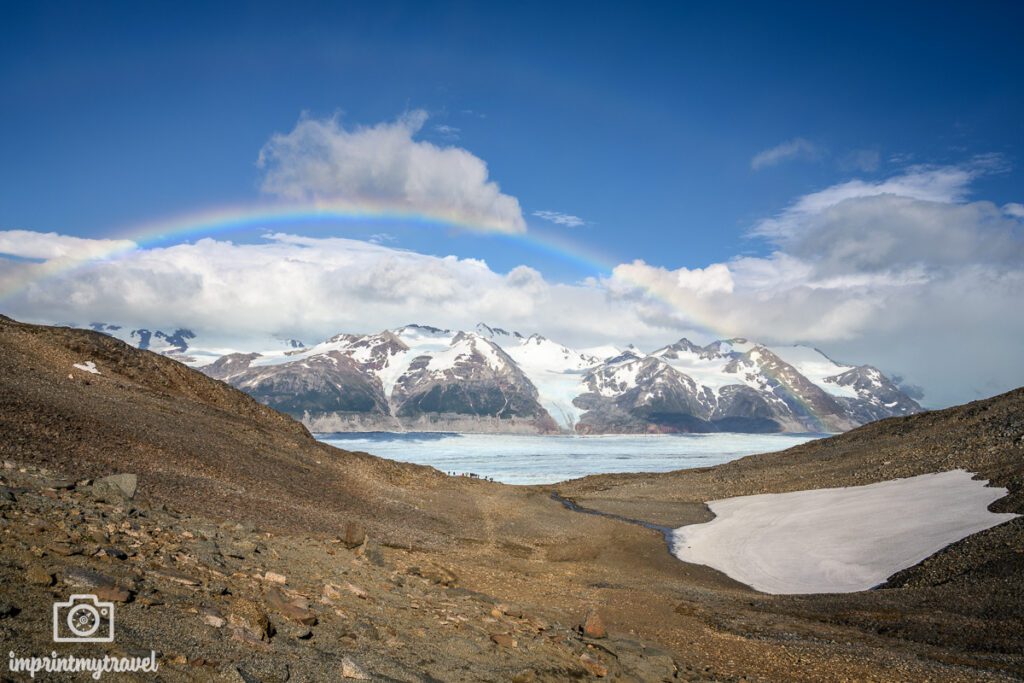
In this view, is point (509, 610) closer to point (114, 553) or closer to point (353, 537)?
point (353, 537)

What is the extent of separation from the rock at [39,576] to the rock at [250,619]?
303cm

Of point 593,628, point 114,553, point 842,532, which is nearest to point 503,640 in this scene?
point 593,628

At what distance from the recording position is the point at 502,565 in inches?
1188

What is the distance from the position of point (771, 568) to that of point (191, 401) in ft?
138

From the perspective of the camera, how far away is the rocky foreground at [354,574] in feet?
38.5

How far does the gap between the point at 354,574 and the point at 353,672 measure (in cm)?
755

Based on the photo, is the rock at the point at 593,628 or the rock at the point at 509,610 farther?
the rock at the point at 509,610

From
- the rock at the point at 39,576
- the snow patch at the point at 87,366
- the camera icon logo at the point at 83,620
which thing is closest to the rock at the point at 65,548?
the rock at the point at 39,576

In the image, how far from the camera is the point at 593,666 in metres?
14.9

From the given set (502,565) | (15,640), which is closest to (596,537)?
(502,565)

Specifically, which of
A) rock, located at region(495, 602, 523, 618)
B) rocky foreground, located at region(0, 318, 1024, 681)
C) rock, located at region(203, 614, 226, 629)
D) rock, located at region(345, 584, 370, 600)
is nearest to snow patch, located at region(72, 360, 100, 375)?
rocky foreground, located at region(0, 318, 1024, 681)

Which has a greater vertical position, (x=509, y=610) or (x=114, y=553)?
(x=114, y=553)

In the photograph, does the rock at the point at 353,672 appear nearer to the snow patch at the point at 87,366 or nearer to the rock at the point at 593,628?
the rock at the point at 593,628

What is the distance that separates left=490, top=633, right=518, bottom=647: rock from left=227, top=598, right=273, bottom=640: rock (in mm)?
5556
